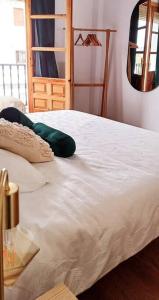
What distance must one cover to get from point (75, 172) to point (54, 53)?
3108mm

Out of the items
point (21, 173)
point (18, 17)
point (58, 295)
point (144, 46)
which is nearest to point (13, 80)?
point (18, 17)

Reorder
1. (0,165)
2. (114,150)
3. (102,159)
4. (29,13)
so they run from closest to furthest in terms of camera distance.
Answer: (0,165) → (102,159) → (114,150) → (29,13)

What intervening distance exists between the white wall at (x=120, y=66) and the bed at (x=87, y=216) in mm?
2086

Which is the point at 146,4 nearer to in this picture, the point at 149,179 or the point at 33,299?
the point at 149,179

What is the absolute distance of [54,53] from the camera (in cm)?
405

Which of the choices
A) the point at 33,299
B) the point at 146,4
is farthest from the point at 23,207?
the point at 146,4

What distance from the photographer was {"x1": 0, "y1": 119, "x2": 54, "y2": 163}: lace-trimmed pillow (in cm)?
131

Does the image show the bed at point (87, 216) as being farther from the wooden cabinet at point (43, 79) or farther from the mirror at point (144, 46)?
the wooden cabinet at point (43, 79)

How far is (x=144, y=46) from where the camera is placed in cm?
346

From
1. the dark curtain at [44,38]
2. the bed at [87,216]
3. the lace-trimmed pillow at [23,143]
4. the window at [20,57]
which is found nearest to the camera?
the bed at [87,216]

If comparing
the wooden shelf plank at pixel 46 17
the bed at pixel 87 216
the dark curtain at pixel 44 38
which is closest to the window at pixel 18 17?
the dark curtain at pixel 44 38

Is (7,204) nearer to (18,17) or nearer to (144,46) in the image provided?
(144,46)

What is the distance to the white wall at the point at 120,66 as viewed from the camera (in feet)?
11.9

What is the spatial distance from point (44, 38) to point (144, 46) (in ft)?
4.82
